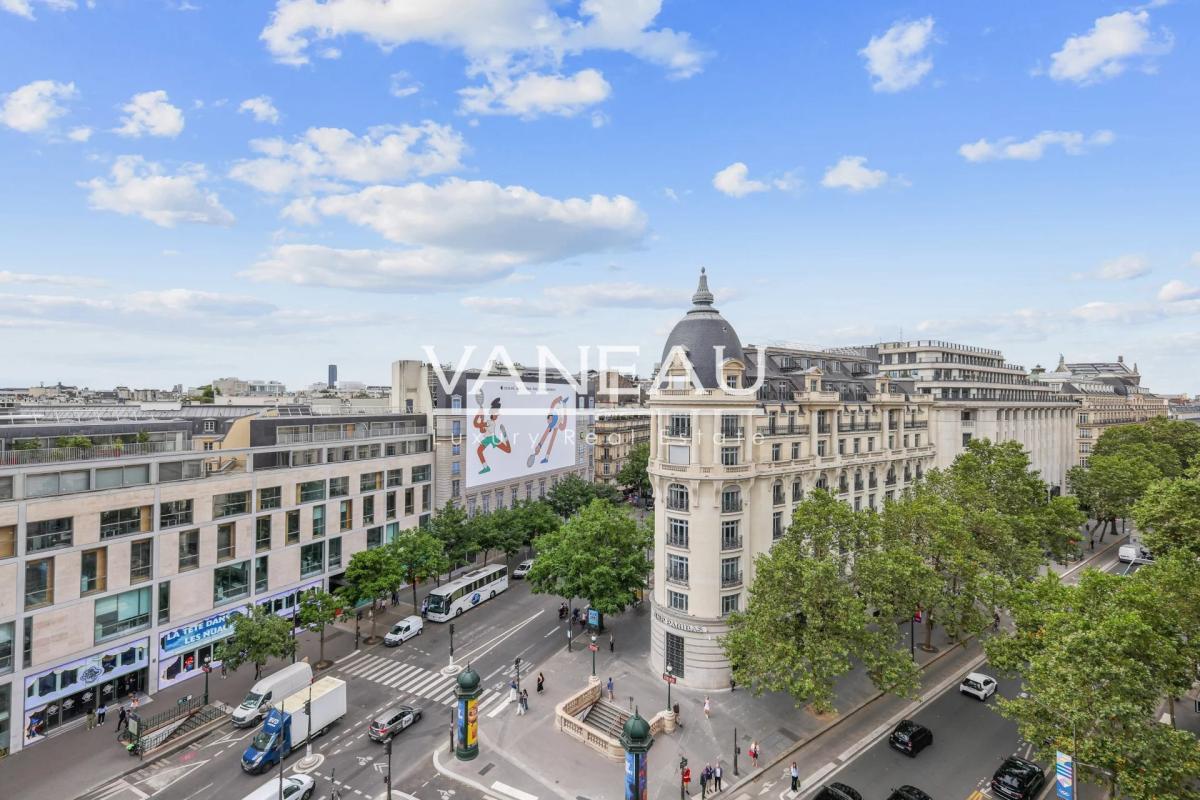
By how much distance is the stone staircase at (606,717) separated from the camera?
39.8 metres

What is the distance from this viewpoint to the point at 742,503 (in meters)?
44.6

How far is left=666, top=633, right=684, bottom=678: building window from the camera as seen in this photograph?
44500 millimetres

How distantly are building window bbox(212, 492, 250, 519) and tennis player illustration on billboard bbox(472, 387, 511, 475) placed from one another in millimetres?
28110

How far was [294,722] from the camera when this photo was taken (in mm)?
36250

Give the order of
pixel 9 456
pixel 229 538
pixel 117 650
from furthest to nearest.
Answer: pixel 229 538
pixel 117 650
pixel 9 456

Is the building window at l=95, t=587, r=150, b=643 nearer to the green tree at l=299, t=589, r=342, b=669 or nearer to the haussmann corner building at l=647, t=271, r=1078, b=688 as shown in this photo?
the green tree at l=299, t=589, r=342, b=669

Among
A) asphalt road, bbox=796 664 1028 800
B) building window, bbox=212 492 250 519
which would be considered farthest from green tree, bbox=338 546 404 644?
asphalt road, bbox=796 664 1028 800

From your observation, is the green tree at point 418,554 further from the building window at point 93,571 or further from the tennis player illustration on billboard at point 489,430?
the building window at point 93,571

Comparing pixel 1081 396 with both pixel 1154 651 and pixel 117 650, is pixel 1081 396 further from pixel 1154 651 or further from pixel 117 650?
pixel 117 650

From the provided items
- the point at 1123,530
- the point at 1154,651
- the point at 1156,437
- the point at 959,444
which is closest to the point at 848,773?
the point at 1154,651

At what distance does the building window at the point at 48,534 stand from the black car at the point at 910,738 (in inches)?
2124

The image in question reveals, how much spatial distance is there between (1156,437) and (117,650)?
144245 mm

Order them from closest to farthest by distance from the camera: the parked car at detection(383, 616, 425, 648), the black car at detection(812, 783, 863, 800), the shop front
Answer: the black car at detection(812, 783, 863, 800), the shop front, the parked car at detection(383, 616, 425, 648)

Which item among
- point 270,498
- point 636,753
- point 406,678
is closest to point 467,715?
point 636,753
